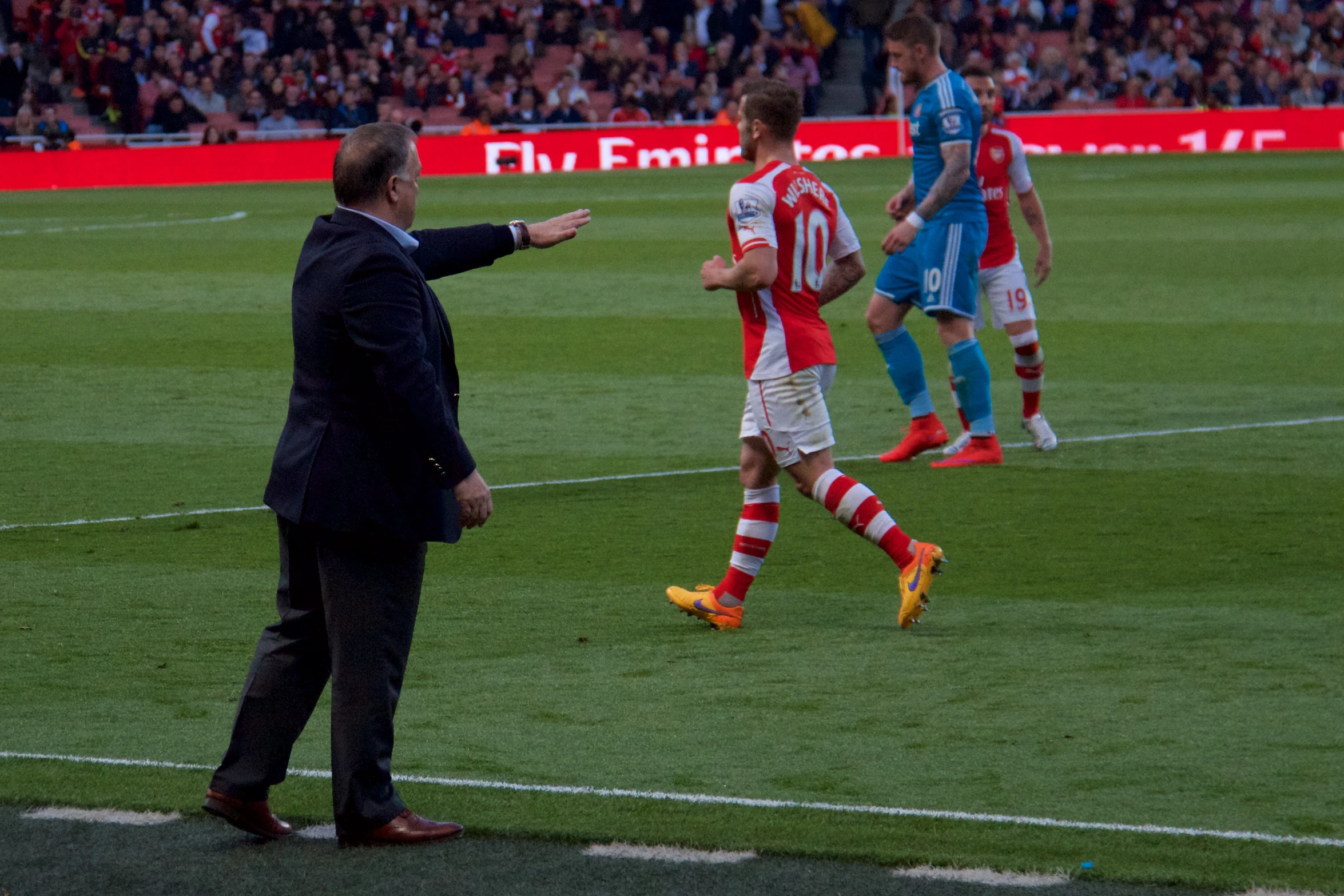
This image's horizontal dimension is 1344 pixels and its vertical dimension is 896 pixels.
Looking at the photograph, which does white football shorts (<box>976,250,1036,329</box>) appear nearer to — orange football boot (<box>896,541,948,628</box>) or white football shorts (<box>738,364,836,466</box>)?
white football shorts (<box>738,364,836,466</box>)

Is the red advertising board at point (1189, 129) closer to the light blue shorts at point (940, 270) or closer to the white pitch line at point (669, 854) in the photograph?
the light blue shorts at point (940, 270)

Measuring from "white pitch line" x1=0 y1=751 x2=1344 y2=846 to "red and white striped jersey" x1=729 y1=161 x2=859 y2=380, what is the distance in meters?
2.04

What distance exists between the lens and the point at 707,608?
660 centimetres

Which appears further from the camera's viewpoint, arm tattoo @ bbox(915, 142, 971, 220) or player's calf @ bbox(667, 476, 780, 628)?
arm tattoo @ bbox(915, 142, 971, 220)

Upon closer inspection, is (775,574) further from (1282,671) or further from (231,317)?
(231,317)

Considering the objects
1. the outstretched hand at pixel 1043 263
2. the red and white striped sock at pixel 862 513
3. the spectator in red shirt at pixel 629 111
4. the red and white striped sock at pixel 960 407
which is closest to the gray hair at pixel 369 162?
the red and white striped sock at pixel 862 513

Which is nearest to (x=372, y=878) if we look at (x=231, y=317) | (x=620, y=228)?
(x=231, y=317)

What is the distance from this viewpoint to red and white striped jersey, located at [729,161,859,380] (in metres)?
6.47

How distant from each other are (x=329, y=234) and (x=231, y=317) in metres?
12.1

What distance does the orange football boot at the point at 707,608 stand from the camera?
6594 mm

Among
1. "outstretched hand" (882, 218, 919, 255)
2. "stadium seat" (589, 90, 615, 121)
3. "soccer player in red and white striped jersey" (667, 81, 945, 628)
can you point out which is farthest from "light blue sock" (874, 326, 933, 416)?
"stadium seat" (589, 90, 615, 121)

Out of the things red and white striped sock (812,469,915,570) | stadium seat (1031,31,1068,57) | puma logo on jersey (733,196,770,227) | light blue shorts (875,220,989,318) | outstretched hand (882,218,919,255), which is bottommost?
stadium seat (1031,31,1068,57)

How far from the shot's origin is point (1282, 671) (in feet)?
19.4

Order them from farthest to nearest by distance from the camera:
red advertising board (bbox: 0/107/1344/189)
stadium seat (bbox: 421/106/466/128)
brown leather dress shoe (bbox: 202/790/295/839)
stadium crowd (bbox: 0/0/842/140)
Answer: stadium seat (bbox: 421/106/466/128) < stadium crowd (bbox: 0/0/842/140) < red advertising board (bbox: 0/107/1344/189) < brown leather dress shoe (bbox: 202/790/295/839)
